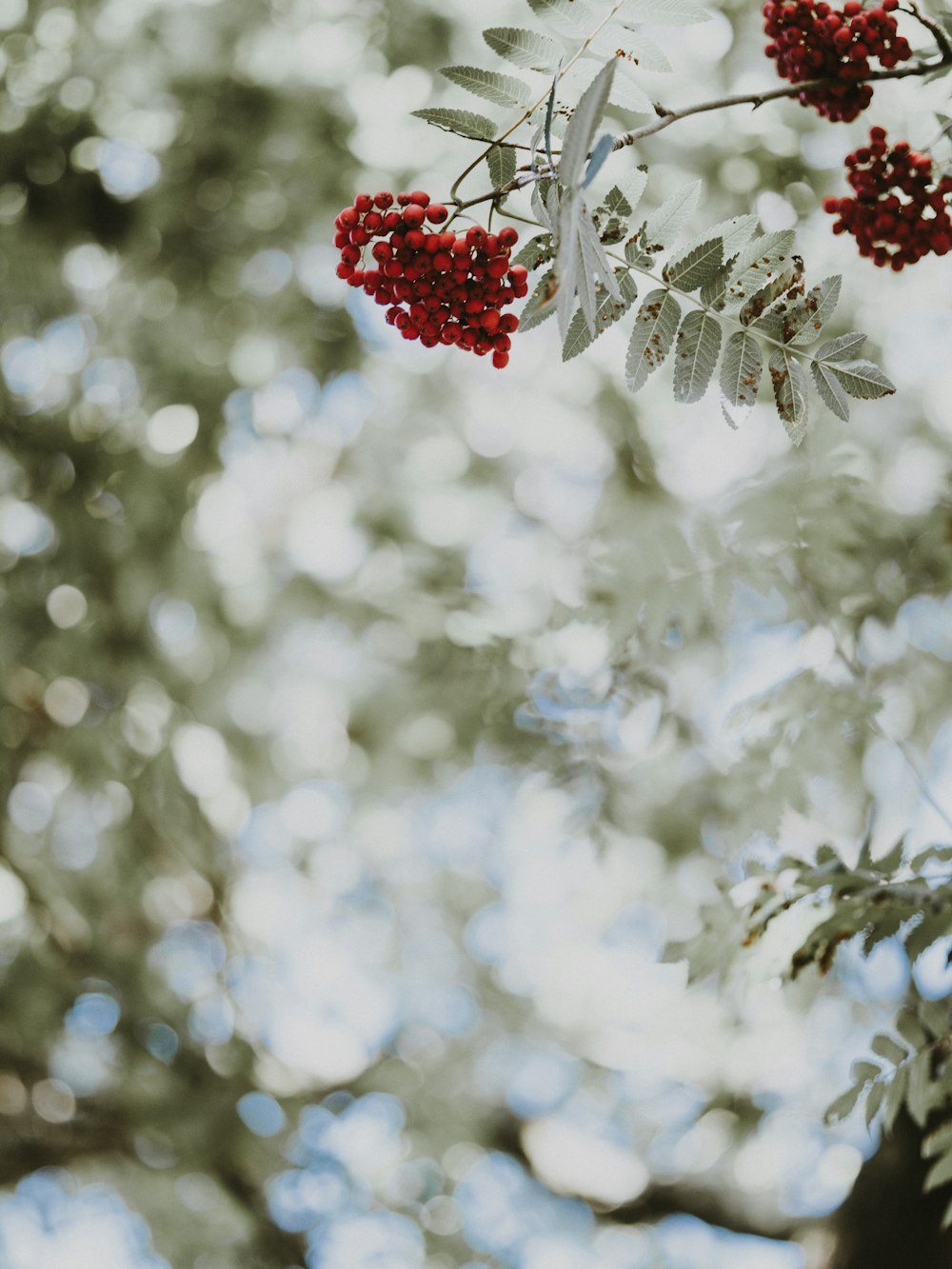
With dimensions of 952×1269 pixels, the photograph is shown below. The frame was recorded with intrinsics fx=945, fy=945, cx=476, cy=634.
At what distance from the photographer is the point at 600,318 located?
→ 1085mm

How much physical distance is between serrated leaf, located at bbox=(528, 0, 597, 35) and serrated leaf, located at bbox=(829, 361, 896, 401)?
0.49 meters

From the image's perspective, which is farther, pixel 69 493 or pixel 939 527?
pixel 69 493

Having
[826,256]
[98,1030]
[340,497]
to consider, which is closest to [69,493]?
[340,497]

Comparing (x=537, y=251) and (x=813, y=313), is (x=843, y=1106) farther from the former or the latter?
(x=537, y=251)

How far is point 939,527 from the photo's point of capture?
7.51 feet

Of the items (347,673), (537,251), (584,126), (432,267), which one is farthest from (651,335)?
(347,673)

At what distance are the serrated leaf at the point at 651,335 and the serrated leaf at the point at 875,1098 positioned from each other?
3.58 ft

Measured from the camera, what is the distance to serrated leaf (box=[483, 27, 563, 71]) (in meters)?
1.08

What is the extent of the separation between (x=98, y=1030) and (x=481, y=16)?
150 inches

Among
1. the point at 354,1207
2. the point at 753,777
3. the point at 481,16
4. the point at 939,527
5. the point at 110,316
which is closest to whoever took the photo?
the point at 753,777

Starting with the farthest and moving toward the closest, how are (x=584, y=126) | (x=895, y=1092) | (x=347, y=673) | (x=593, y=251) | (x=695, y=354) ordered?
(x=347, y=673) < (x=895, y=1092) < (x=695, y=354) < (x=593, y=251) < (x=584, y=126)

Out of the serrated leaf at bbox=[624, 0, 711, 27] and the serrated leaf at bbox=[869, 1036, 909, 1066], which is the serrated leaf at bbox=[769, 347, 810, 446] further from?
the serrated leaf at bbox=[869, 1036, 909, 1066]

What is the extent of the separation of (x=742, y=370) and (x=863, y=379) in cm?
14

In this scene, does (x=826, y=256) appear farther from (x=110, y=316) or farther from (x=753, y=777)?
(x=110, y=316)
